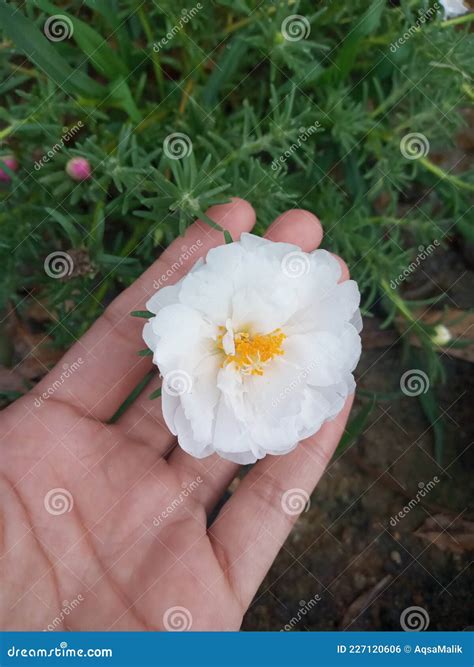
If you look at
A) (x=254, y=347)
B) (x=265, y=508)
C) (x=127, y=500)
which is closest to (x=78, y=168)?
(x=254, y=347)

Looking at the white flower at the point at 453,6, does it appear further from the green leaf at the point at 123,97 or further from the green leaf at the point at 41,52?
the green leaf at the point at 41,52

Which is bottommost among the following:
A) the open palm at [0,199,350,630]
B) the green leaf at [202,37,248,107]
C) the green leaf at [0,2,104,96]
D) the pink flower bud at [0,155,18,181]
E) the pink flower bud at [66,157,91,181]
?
the open palm at [0,199,350,630]

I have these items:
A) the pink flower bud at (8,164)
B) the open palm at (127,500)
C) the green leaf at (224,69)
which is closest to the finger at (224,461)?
the open palm at (127,500)

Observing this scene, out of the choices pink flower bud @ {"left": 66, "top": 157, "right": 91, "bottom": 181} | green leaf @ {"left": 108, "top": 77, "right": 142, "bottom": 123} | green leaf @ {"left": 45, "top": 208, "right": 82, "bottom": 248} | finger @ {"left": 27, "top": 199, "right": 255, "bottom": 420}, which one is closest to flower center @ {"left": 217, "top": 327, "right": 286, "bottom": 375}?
finger @ {"left": 27, "top": 199, "right": 255, "bottom": 420}

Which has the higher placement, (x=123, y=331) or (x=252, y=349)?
(x=252, y=349)

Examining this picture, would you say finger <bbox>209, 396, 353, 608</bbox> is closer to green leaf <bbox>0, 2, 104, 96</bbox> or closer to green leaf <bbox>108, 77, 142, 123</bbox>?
green leaf <bbox>108, 77, 142, 123</bbox>

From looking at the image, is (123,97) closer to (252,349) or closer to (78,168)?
(78,168)
